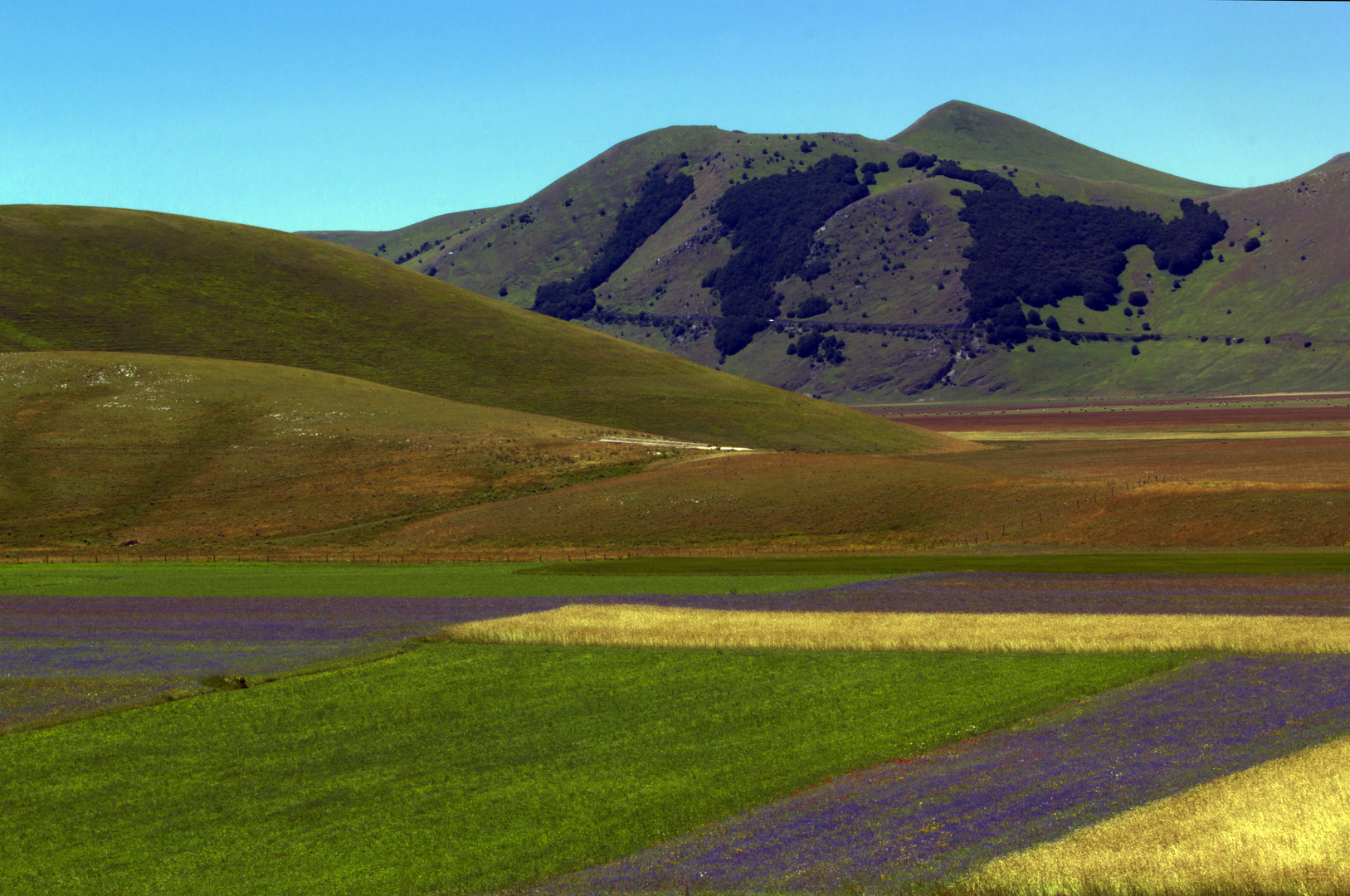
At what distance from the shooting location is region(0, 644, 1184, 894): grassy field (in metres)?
21.2

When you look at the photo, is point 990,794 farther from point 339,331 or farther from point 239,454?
point 339,331

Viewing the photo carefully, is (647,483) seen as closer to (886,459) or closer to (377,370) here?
(886,459)

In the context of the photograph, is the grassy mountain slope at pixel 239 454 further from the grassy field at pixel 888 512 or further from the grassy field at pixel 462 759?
the grassy field at pixel 462 759

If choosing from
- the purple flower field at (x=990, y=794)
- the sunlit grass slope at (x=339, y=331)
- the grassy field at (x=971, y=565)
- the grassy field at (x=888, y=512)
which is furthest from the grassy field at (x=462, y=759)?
the sunlit grass slope at (x=339, y=331)

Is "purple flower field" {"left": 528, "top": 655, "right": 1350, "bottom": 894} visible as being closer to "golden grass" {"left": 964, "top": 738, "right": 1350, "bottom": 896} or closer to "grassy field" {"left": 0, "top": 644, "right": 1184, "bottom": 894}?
"golden grass" {"left": 964, "top": 738, "right": 1350, "bottom": 896}

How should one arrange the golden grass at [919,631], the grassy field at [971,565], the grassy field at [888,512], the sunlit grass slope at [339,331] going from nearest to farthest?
the golden grass at [919,631] → the grassy field at [971,565] → the grassy field at [888,512] → the sunlit grass slope at [339,331]

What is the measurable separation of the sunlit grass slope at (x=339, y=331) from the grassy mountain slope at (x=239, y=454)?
833 inches

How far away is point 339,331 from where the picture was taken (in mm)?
173250

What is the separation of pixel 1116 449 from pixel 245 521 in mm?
92534

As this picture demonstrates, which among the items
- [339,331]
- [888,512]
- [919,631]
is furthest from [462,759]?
[339,331]

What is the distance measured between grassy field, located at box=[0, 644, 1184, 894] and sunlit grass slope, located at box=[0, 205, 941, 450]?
11078 centimetres

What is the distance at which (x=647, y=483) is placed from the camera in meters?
99.3

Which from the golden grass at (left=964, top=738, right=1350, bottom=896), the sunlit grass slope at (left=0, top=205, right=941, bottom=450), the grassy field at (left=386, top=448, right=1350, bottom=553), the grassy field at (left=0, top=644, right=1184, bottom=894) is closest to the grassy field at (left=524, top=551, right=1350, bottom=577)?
the grassy field at (left=386, top=448, right=1350, bottom=553)

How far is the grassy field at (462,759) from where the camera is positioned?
21172mm
